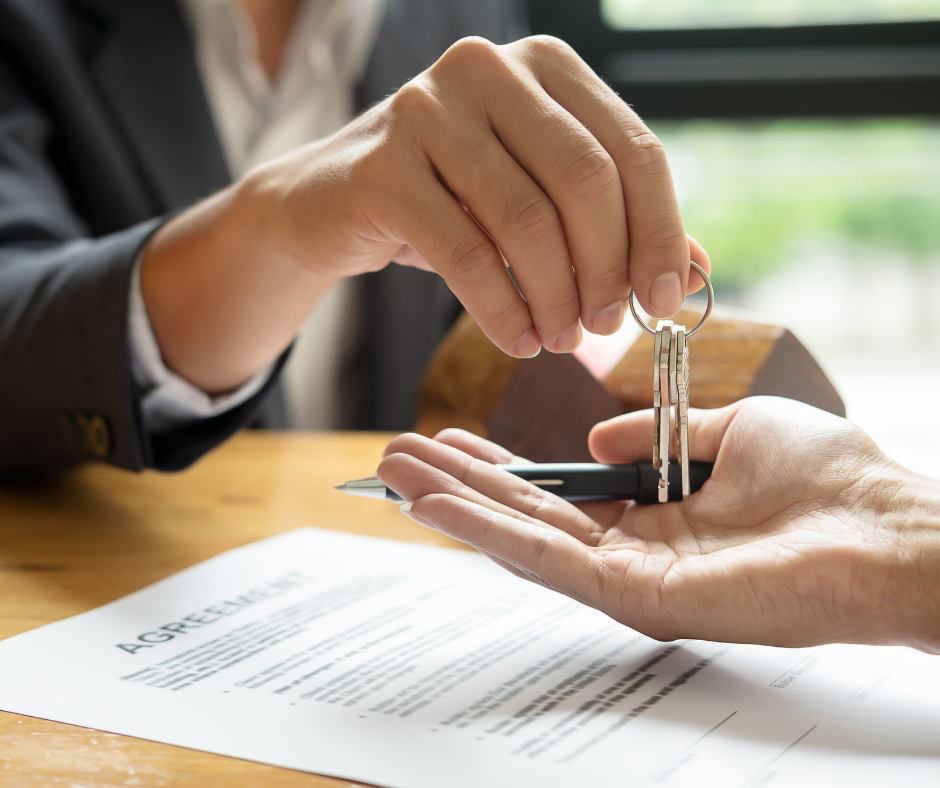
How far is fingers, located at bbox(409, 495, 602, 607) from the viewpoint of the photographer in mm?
483

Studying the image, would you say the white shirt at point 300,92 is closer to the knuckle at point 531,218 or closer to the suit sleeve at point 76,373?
the suit sleeve at point 76,373

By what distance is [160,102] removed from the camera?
Answer: 1335 millimetres

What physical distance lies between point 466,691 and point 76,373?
1.90ft

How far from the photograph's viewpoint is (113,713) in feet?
1.42

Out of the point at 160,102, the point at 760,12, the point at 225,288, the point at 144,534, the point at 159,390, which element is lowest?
the point at 144,534

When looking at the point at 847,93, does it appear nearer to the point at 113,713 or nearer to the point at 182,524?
the point at 182,524

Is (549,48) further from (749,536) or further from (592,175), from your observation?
(749,536)

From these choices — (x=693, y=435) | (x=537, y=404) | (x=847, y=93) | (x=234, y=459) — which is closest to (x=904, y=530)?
(x=693, y=435)

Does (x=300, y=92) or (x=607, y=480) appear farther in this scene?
(x=300, y=92)

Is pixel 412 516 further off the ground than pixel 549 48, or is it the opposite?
pixel 549 48

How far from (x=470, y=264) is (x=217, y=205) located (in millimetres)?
375

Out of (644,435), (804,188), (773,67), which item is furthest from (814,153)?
(644,435)

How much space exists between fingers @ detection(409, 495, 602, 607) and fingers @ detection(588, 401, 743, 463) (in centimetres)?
19

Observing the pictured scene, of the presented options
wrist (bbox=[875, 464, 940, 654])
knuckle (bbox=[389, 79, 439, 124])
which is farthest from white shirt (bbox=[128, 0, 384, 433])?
wrist (bbox=[875, 464, 940, 654])
